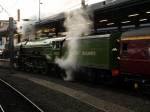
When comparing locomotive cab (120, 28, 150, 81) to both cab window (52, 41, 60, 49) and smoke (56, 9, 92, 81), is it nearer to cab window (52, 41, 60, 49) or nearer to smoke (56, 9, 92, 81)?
smoke (56, 9, 92, 81)

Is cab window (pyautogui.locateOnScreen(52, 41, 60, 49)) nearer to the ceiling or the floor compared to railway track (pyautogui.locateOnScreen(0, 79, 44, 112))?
nearer to the ceiling

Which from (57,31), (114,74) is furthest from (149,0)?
(57,31)

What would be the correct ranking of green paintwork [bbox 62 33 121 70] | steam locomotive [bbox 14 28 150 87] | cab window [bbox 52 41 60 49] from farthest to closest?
cab window [bbox 52 41 60 49]
green paintwork [bbox 62 33 121 70]
steam locomotive [bbox 14 28 150 87]

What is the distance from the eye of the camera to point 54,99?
16.2 meters

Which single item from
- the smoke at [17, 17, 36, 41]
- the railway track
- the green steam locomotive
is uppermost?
the smoke at [17, 17, 36, 41]

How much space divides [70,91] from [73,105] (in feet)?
14.4

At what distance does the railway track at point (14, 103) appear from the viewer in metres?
13.6

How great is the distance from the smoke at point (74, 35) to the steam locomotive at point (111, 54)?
0.30 metres

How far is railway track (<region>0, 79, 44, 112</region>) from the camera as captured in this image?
13.6 meters

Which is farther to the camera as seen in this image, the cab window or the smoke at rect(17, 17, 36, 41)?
the smoke at rect(17, 17, 36, 41)

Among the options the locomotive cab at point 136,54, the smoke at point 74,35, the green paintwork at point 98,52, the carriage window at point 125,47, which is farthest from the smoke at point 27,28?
the locomotive cab at point 136,54

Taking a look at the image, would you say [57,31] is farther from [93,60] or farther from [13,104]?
[13,104]

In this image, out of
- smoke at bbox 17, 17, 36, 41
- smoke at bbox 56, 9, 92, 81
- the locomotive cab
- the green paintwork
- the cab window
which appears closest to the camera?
the locomotive cab

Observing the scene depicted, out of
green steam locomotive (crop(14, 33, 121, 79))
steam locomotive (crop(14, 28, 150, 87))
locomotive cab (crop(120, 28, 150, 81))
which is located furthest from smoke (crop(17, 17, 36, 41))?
locomotive cab (crop(120, 28, 150, 81))
